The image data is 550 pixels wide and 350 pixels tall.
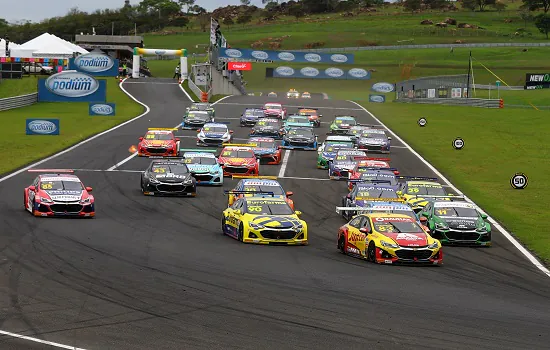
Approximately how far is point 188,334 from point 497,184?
106ft

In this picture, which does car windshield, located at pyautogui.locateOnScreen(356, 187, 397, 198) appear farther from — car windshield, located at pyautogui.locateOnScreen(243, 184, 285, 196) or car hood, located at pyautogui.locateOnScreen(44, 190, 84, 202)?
car hood, located at pyautogui.locateOnScreen(44, 190, 84, 202)

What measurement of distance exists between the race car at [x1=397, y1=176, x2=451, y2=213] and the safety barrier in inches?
1874

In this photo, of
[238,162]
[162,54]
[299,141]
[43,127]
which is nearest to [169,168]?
[238,162]

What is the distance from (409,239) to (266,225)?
4392mm

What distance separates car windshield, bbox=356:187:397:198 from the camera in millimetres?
33406

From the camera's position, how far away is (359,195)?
33.6 metres

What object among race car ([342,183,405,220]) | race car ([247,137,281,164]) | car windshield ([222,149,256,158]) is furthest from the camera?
race car ([247,137,281,164])

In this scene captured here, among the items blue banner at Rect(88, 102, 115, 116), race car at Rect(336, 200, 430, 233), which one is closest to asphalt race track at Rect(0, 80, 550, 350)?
race car at Rect(336, 200, 430, 233)

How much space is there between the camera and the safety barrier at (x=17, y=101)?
3017 inches

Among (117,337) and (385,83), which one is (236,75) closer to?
(385,83)

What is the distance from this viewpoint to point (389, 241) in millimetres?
24375

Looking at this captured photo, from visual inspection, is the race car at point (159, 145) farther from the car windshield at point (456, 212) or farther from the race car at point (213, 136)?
the car windshield at point (456, 212)

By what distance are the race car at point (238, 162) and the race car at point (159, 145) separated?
19.5 feet

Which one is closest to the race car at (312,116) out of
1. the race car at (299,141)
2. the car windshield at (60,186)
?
the race car at (299,141)
